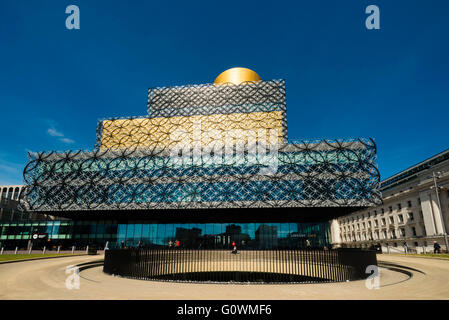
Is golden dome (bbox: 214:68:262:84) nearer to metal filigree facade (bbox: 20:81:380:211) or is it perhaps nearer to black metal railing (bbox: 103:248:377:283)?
metal filigree facade (bbox: 20:81:380:211)

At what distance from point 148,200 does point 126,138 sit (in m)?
19.0

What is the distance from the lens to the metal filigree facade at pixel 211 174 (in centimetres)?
3838

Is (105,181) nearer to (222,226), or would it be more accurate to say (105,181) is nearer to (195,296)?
(222,226)

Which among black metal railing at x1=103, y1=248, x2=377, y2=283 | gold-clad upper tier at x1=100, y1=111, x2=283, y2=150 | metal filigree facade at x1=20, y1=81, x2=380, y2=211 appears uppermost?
gold-clad upper tier at x1=100, y1=111, x2=283, y2=150

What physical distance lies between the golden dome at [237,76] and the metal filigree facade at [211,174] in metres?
18.8

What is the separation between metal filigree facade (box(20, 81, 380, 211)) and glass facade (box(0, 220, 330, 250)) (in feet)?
31.2

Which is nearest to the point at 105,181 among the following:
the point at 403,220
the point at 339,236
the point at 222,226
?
the point at 222,226

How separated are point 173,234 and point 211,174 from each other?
48.3 ft

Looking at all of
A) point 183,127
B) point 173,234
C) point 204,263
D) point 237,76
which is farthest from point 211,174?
point 237,76

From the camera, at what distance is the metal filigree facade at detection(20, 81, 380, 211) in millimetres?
38375

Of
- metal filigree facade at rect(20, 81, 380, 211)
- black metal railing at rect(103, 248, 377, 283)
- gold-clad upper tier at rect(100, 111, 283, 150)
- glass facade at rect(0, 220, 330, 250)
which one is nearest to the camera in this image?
black metal railing at rect(103, 248, 377, 283)

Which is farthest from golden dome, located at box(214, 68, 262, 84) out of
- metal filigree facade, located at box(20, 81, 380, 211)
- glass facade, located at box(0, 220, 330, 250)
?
glass facade, located at box(0, 220, 330, 250)

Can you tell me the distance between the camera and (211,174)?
41.2 metres

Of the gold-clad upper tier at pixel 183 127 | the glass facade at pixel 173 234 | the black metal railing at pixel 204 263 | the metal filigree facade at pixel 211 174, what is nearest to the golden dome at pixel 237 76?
the gold-clad upper tier at pixel 183 127
